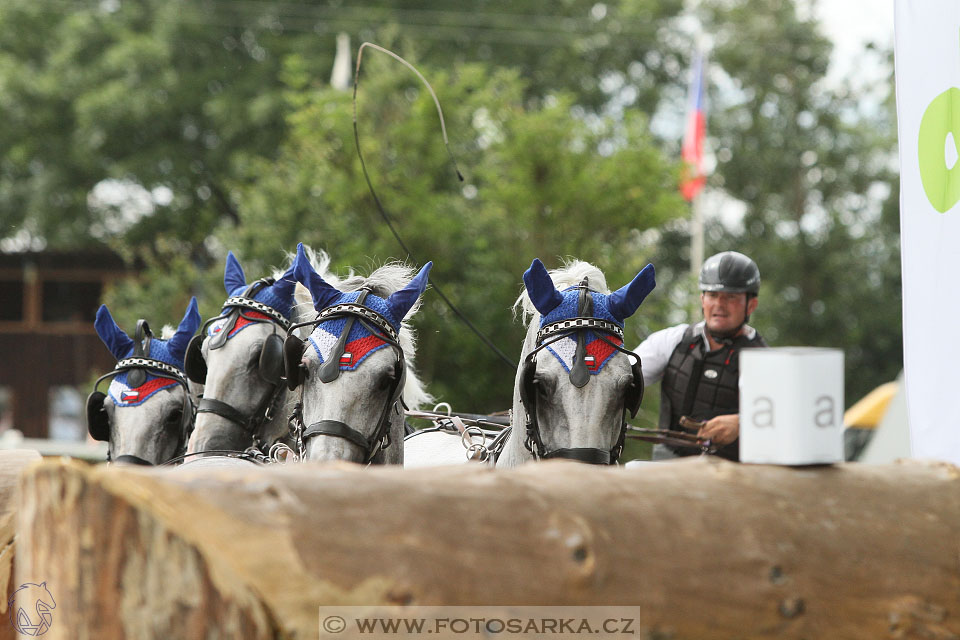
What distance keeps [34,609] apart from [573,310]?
6.92ft

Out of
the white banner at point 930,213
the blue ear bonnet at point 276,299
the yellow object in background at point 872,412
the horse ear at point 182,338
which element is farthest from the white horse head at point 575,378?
the yellow object in background at point 872,412

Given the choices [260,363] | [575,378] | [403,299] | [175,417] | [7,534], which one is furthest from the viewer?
[175,417]

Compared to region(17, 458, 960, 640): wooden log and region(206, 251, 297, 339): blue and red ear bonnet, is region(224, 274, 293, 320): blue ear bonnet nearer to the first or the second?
region(206, 251, 297, 339): blue and red ear bonnet

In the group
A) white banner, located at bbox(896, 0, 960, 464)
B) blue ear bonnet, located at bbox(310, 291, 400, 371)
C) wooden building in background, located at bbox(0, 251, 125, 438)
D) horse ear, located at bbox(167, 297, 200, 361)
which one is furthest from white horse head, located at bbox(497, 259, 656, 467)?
wooden building in background, located at bbox(0, 251, 125, 438)

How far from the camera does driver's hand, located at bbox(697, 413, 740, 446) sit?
4.24 meters

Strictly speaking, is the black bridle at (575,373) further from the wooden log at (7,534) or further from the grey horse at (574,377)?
the wooden log at (7,534)

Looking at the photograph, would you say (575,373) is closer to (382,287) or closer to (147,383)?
(382,287)

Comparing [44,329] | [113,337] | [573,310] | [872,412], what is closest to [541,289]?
[573,310]

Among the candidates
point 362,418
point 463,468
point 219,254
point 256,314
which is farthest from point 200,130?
point 463,468

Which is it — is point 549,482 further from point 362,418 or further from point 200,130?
point 200,130

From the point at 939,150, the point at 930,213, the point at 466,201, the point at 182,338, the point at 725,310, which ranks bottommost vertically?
the point at 182,338

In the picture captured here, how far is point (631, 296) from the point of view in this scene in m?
3.46

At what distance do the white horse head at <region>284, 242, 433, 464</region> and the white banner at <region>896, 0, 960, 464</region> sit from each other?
1678 millimetres

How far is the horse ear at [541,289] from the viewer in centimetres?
343
